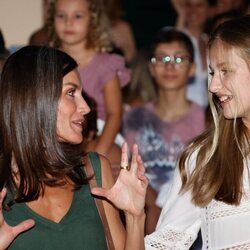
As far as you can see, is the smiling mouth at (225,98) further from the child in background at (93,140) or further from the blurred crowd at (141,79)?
the blurred crowd at (141,79)

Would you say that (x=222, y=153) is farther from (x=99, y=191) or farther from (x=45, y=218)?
(x=45, y=218)

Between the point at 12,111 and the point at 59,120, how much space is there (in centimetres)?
21

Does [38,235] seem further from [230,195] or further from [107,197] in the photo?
[230,195]

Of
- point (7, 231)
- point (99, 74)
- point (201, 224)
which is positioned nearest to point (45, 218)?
point (7, 231)

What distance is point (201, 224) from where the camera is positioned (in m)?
3.30

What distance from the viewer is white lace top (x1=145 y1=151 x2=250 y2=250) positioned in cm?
314


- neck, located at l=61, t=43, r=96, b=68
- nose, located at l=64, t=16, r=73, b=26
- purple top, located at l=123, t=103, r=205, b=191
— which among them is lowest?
purple top, located at l=123, t=103, r=205, b=191

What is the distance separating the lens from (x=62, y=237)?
120 inches

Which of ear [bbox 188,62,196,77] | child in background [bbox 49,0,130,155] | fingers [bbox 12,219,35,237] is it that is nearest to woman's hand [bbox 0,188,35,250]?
fingers [bbox 12,219,35,237]

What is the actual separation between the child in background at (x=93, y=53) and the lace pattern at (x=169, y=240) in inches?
68.8

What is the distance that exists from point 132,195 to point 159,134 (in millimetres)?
2426

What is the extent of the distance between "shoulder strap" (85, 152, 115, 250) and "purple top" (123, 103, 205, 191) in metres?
2.05

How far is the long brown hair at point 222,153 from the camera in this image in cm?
321

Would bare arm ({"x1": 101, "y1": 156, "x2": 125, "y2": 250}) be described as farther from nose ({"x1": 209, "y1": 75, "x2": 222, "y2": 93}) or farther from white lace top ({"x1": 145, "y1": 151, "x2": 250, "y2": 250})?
nose ({"x1": 209, "y1": 75, "x2": 222, "y2": 93})
